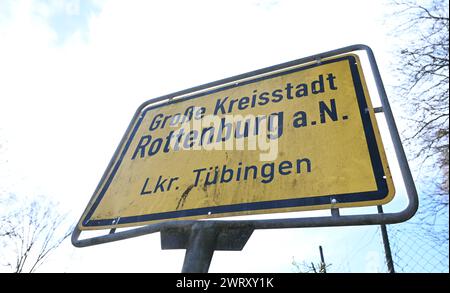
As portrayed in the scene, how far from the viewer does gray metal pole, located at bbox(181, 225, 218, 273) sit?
1.03 metres

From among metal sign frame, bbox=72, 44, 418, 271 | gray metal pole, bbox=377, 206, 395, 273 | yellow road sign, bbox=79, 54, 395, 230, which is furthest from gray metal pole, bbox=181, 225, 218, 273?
gray metal pole, bbox=377, 206, 395, 273

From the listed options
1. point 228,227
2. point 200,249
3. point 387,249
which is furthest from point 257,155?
point 387,249

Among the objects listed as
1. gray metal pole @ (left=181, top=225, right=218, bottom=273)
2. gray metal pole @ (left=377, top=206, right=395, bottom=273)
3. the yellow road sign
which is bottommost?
gray metal pole @ (left=181, top=225, right=218, bottom=273)

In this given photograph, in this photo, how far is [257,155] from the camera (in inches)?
52.4

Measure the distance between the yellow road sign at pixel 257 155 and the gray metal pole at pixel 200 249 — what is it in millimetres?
109

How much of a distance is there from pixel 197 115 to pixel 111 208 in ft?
2.40

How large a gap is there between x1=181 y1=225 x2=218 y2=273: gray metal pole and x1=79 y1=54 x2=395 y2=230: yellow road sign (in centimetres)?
11

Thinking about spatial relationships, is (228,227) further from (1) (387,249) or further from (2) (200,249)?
(1) (387,249)

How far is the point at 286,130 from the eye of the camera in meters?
1.36

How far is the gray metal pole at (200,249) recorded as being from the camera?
1025mm

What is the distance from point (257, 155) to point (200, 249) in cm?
51

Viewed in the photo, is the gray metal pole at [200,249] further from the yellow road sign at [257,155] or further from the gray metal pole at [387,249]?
the gray metal pole at [387,249]

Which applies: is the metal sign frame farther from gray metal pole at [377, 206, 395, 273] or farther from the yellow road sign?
gray metal pole at [377, 206, 395, 273]
